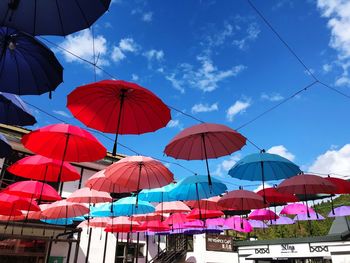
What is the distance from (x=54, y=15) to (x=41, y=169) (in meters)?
4.60

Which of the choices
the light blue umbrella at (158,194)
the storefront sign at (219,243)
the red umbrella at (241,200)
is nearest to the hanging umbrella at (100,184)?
the light blue umbrella at (158,194)

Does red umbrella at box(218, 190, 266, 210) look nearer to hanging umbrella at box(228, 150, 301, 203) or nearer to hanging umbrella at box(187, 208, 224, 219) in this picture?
hanging umbrella at box(228, 150, 301, 203)

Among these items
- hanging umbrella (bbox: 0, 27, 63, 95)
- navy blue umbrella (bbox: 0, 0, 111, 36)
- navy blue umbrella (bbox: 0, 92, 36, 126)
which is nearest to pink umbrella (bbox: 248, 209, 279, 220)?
navy blue umbrella (bbox: 0, 92, 36, 126)

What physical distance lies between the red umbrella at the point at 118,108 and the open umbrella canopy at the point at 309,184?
14.8ft

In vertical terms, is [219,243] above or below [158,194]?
below

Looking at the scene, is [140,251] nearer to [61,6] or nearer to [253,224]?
[253,224]

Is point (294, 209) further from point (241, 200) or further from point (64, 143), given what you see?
point (64, 143)

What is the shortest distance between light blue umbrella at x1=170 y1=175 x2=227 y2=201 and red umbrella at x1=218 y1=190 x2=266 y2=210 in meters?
0.38

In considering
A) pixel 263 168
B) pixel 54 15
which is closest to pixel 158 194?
pixel 263 168

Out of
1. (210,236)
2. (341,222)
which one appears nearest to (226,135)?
(210,236)

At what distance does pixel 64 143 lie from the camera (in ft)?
18.0

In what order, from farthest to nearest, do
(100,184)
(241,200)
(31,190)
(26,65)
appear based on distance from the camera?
(241,200) < (100,184) < (31,190) < (26,65)

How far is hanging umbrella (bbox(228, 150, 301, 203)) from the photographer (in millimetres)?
7328

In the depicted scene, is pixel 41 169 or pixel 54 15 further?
pixel 41 169
